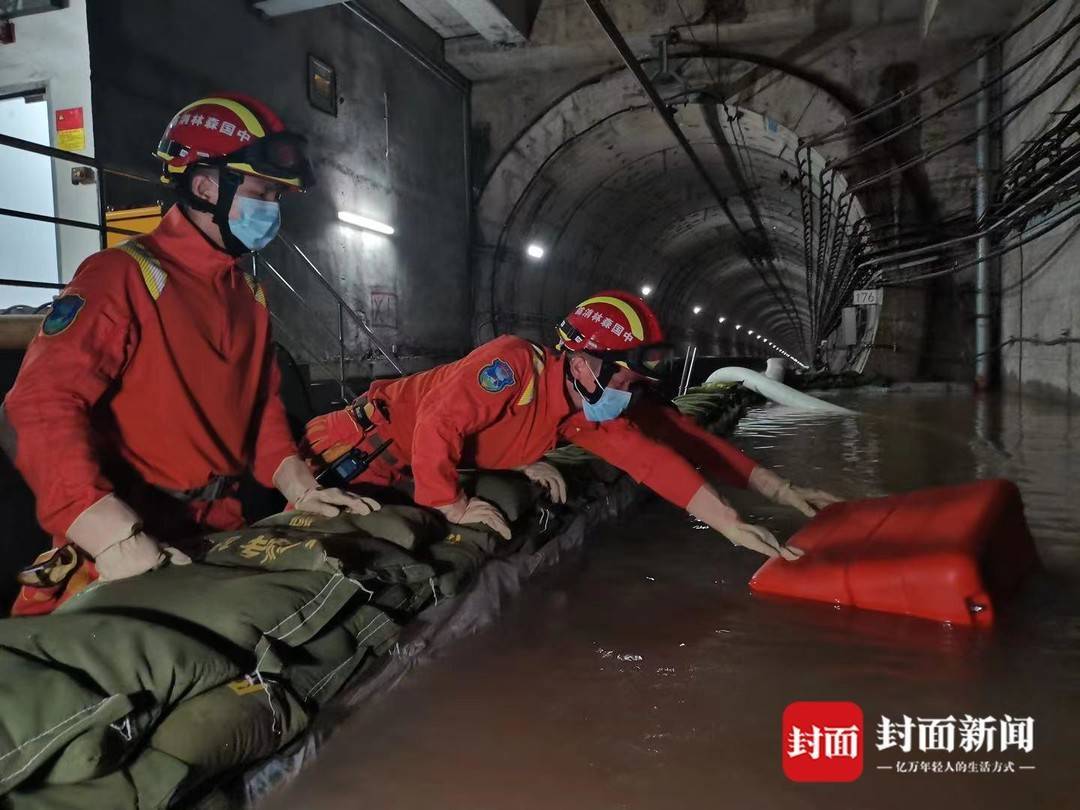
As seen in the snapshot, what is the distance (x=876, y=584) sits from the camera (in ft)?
7.89

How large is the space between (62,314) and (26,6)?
5.49m

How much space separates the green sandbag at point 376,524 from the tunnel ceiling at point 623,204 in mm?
10294

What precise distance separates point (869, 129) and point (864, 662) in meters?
10.7

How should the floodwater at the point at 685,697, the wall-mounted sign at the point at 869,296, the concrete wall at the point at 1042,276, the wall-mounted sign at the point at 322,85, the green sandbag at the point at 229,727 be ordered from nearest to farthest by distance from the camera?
the green sandbag at the point at 229,727, the floodwater at the point at 685,697, the concrete wall at the point at 1042,276, the wall-mounted sign at the point at 322,85, the wall-mounted sign at the point at 869,296

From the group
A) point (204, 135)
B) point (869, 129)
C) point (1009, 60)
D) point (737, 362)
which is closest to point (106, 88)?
point (204, 135)

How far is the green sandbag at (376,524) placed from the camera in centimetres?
225

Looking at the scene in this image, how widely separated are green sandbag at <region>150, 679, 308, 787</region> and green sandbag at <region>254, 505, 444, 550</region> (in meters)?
0.67

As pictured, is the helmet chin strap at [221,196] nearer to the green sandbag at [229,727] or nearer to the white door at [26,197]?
the green sandbag at [229,727]

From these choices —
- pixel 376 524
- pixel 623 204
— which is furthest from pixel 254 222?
pixel 623 204

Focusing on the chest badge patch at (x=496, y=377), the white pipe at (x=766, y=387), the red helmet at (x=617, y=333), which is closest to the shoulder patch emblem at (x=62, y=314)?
the chest badge patch at (x=496, y=377)

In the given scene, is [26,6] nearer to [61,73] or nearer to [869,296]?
[61,73]

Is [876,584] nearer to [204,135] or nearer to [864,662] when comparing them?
[864,662]

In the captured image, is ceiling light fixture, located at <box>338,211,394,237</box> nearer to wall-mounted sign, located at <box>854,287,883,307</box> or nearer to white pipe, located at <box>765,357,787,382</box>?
white pipe, located at <box>765,357,787,382</box>

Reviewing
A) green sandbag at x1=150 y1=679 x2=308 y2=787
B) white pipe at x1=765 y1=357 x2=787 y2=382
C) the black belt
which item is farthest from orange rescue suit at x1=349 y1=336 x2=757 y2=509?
white pipe at x1=765 y1=357 x2=787 y2=382
